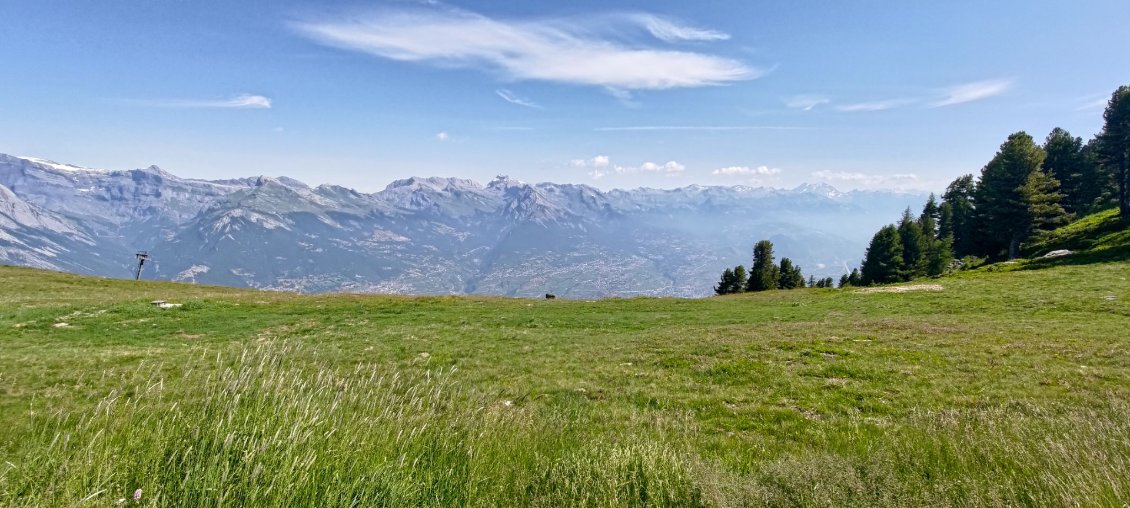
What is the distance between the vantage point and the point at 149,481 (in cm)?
362

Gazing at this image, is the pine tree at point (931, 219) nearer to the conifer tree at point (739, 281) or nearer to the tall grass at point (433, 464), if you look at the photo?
the conifer tree at point (739, 281)

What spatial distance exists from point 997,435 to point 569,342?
19215 mm

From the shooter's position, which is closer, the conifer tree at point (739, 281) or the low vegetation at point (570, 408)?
the low vegetation at point (570, 408)

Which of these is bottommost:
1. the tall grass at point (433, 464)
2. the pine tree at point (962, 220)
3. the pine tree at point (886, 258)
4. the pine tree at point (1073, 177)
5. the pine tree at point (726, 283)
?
the pine tree at point (726, 283)

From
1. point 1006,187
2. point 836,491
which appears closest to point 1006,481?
point 836,491

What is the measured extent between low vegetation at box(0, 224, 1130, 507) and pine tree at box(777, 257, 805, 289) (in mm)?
63214

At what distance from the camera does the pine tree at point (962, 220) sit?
89.1 metres

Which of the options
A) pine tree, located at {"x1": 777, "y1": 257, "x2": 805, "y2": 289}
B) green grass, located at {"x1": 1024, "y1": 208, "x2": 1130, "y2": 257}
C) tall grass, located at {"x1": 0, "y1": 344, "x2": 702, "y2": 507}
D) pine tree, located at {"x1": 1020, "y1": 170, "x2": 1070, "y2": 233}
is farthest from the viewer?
pine tree, located at {"x1": 777, "y1": 257, "x2": 805, "y2": 289}

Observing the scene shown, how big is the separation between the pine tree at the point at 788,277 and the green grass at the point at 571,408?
212 feet

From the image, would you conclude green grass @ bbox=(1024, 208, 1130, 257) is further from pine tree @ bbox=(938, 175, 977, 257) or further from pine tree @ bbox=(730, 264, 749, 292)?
pine tree @ bbox=(730, 264, 749, 292)

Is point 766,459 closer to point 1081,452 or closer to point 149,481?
point 1081,452

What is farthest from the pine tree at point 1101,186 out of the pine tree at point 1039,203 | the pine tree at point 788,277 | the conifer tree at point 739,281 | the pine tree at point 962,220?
the conifer tree at point 739,281

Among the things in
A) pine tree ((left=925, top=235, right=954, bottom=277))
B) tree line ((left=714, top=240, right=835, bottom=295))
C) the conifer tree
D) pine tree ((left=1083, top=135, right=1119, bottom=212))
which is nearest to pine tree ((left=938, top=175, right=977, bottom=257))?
pine tree ((left=925, top=235, right=954, bottom=277))

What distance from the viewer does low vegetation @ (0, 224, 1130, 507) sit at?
414 cm
